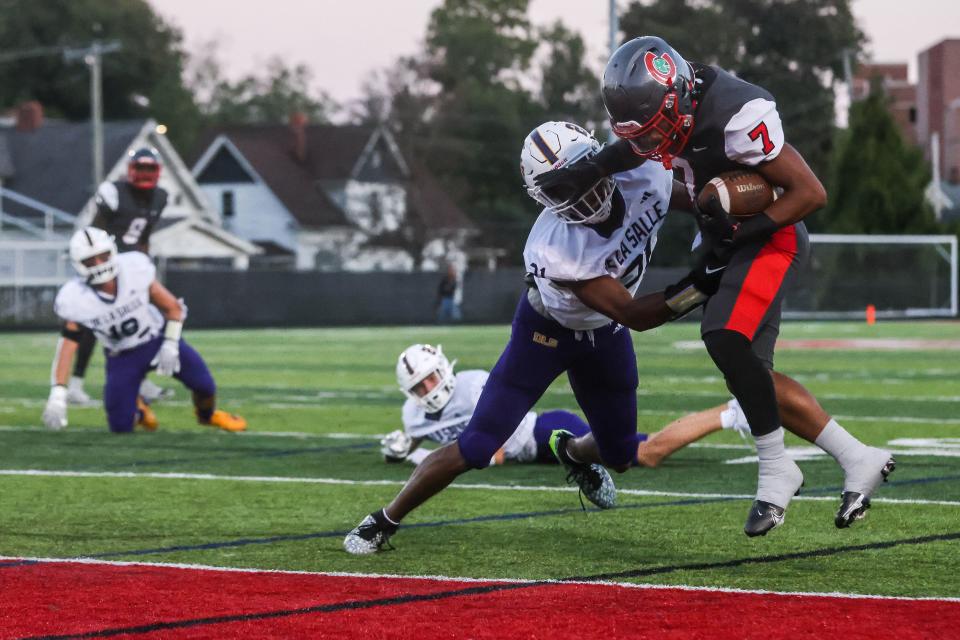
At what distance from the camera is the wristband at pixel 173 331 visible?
9.98 metres

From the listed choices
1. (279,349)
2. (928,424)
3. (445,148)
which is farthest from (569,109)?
(928,424)

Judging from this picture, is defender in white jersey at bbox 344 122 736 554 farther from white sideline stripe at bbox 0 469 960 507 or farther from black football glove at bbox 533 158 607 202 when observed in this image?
white sideline stripe at bbox 0 469 960 507

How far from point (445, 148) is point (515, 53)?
15.7 meters

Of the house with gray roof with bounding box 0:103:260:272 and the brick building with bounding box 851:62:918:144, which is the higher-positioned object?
the brick building with bounding box 851:62:918:144

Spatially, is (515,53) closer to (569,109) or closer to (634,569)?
(569,109)

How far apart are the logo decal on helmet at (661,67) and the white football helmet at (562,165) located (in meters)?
0.39

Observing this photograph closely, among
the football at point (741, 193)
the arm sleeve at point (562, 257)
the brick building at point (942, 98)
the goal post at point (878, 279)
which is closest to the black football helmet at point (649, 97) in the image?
the football at point (741, 193)

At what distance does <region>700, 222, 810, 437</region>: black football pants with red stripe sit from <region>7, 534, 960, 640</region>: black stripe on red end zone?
61 cm

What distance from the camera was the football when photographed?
4.96 metres

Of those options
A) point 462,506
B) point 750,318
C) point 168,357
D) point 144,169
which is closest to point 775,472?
point 750,318

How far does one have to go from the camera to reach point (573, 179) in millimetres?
5098

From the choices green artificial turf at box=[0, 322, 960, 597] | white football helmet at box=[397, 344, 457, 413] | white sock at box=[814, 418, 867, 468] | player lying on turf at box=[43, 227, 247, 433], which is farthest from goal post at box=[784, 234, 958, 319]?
white sock at box=[814, 418, 867, 468]

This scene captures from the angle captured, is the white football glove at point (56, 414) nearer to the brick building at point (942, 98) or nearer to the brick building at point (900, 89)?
the brick building at point (942, 98)

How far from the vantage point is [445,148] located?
177 feet
